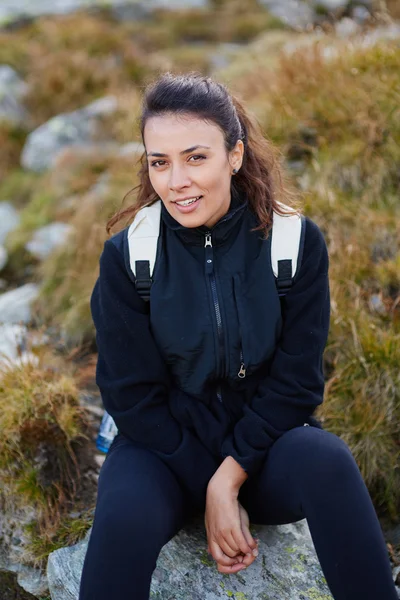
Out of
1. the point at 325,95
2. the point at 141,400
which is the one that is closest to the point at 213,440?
the point at 141,400

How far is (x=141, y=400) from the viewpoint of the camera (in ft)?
7.54

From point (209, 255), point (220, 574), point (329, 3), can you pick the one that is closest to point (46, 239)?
point (209, 255)

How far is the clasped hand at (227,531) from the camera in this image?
2.15 metres

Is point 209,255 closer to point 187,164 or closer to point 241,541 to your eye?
point 187,164

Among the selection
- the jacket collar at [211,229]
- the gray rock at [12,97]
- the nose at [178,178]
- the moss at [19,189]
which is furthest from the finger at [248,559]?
the gray rock at [12,97]

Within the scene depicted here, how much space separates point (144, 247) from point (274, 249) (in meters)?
0.46

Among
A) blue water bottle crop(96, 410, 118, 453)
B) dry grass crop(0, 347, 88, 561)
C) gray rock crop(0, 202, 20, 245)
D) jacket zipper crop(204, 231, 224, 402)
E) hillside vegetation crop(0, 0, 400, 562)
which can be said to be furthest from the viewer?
gray rock crop(0, 202, 20, 245)

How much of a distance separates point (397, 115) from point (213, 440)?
3.18 meters

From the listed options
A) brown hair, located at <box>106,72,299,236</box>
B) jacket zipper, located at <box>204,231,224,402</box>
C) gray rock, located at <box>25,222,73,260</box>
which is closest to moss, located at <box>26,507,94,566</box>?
jacket zipper, located at <box>204,231,224,402</box>

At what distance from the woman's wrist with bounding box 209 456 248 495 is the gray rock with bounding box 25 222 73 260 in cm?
328

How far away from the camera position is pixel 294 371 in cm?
230

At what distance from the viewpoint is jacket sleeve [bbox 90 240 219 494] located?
2266 mm

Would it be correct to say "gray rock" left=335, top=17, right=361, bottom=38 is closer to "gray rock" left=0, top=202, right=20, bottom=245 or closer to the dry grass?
"gray rock" left=0, top=202, right=20, bottom=245

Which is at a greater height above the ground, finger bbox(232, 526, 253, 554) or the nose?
the nose
